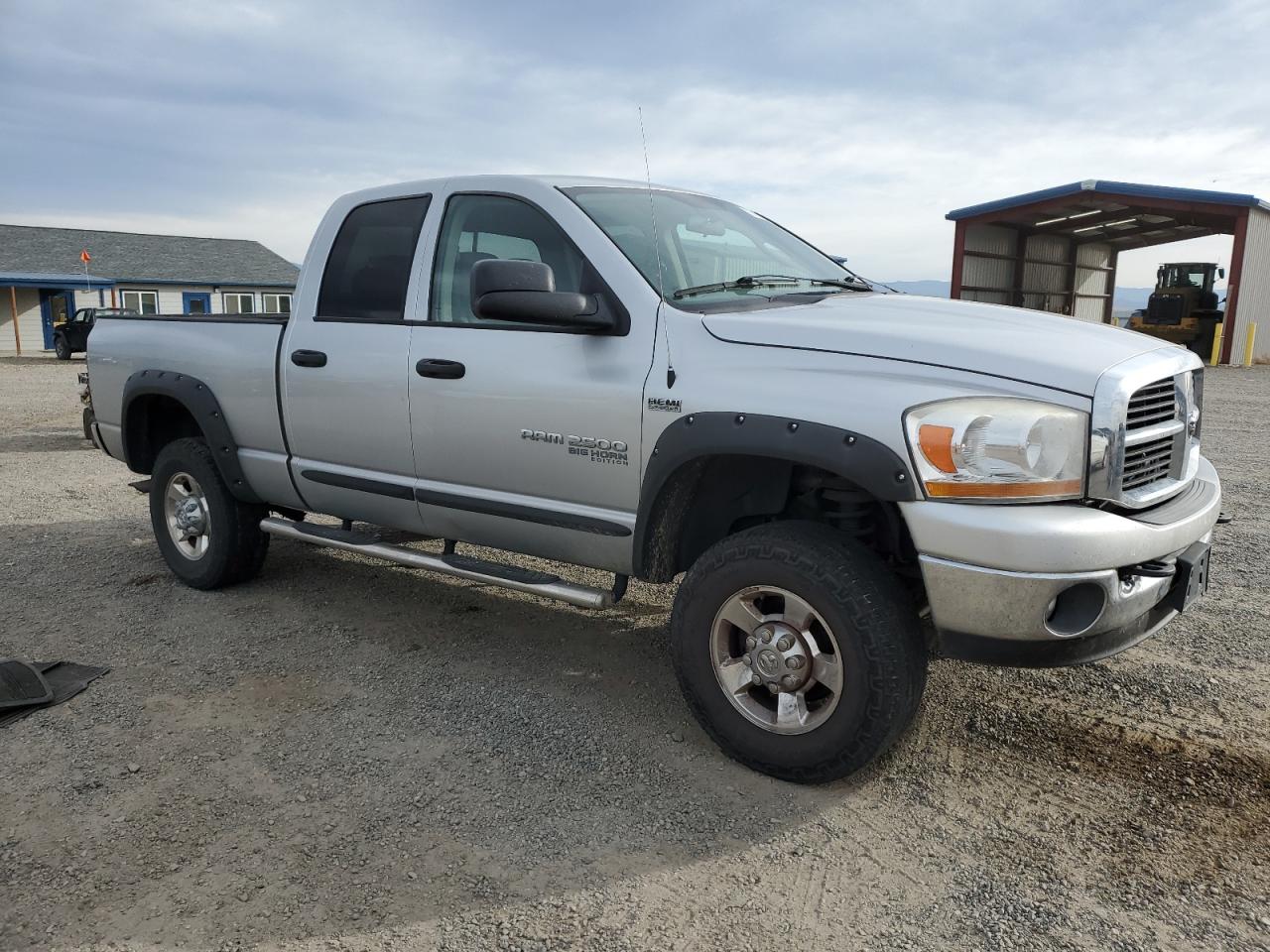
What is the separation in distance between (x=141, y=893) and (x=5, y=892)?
1.19ft

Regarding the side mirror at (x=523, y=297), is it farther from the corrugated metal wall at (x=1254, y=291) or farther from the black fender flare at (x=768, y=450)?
the corrugated metal wall at (x=1254, y=291)

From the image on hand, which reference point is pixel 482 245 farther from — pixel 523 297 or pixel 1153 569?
pixel 1153 569

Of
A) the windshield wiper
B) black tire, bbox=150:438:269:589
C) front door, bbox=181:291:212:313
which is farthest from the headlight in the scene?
front door, bbox=181:291:212:313

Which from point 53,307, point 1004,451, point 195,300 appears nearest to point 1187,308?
point 1004,451

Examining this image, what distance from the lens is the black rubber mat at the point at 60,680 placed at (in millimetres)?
3842

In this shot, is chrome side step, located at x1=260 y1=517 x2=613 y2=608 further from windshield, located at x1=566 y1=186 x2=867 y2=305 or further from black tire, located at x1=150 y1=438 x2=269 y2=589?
windshield, located at x1=566 y1=186 x2=867 y2=305

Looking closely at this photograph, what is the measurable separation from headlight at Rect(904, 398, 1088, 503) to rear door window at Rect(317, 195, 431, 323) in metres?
2.42

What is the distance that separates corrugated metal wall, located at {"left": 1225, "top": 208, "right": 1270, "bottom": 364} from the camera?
23.2 metres

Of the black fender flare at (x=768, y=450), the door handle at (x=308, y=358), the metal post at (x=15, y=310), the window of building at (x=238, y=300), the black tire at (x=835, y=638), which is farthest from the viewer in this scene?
the window of building at (x=238, y=300)

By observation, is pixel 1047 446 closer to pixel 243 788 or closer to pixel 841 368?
pixel 841 368

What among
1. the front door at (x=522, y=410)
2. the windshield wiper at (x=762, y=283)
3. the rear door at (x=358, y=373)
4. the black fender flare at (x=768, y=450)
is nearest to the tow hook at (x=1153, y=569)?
the black fender flare at (x=768, y=450)

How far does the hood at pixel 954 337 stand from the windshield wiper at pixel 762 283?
0.24 m

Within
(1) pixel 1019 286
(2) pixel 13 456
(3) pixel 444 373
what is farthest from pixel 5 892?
(1) pixel 1019 286

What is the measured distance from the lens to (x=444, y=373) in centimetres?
400
